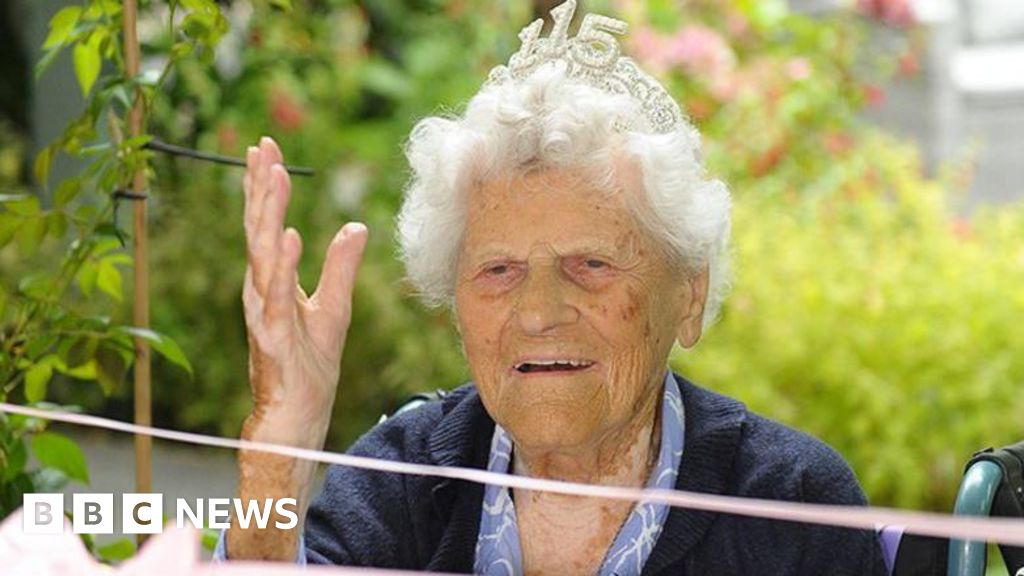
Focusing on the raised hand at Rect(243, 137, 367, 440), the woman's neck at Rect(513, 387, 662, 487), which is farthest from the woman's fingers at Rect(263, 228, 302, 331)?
the woman's neck at Rect(513, 387, 662, 487)

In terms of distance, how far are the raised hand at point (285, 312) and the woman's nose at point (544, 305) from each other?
0.90 ft

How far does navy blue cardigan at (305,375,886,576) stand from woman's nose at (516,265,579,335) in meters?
0.28

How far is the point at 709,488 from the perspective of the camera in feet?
8.01

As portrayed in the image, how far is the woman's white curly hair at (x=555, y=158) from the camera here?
2.38 meters

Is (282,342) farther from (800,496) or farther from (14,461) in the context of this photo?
(800,496)

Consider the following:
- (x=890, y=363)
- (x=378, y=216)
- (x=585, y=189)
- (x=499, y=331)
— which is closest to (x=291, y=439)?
(x=499, y=331)

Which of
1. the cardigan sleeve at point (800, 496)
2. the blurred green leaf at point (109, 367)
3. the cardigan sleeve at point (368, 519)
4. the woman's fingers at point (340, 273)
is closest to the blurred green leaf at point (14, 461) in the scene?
the blurred green leaf at point (109, 367)

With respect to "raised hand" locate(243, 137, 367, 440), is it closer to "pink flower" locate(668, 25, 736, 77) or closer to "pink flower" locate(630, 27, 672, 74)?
"pink flower" locate(630, 27, 672, 74)

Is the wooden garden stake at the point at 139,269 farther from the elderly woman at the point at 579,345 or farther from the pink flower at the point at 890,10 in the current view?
the pink flower at the point at 890,10

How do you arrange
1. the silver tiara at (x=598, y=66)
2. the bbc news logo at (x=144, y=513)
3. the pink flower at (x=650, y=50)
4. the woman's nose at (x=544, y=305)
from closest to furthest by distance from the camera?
the bbc news logo at (x=144, y=513) < the woman's nose at (x=544, y=305) < the silver tiara at (x=598, y=66) < the pink flower at (x=650, y=50)

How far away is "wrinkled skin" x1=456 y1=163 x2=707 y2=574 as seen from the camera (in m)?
2.34

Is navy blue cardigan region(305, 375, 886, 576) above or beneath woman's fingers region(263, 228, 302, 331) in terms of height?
beneath

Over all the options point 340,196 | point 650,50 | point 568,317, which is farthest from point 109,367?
point 340,196

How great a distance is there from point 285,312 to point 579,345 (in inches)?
17.0
